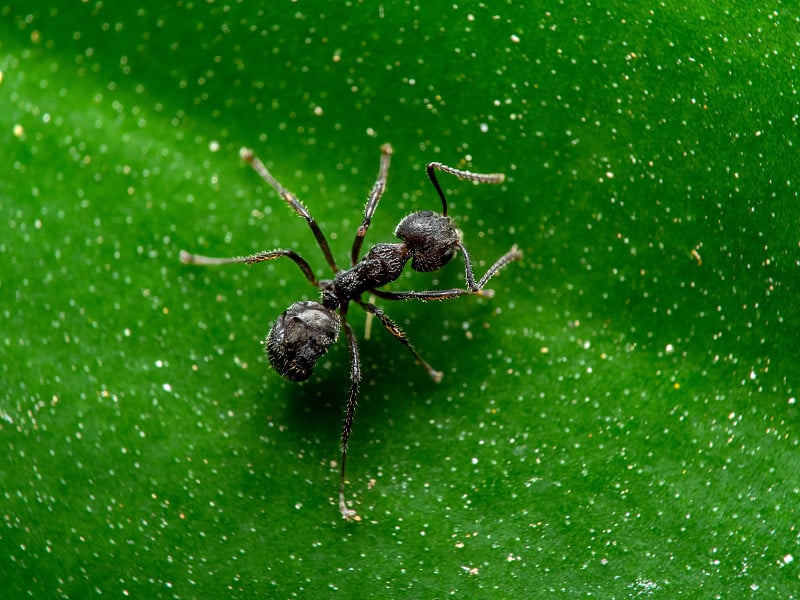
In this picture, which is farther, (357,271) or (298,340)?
(357,271)

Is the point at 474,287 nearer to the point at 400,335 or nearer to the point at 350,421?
the point at 400,335

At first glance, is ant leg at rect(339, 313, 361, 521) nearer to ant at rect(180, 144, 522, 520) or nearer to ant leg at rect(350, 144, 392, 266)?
ant at rect(180, 144, 522, 520)

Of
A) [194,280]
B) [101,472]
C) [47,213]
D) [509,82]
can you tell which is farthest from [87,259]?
[509,82]

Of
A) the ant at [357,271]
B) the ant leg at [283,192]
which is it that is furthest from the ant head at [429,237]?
the ant leg at [283,192]

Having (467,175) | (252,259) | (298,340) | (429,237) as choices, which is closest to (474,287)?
(429,237)

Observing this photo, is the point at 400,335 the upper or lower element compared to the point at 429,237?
lower

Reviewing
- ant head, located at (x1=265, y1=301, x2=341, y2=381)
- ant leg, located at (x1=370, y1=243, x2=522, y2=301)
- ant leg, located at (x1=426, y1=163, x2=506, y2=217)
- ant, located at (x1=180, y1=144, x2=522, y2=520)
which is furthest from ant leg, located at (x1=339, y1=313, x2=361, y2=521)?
ant leg, located at (x1=426, y1=163, x2=506, y2=217)
